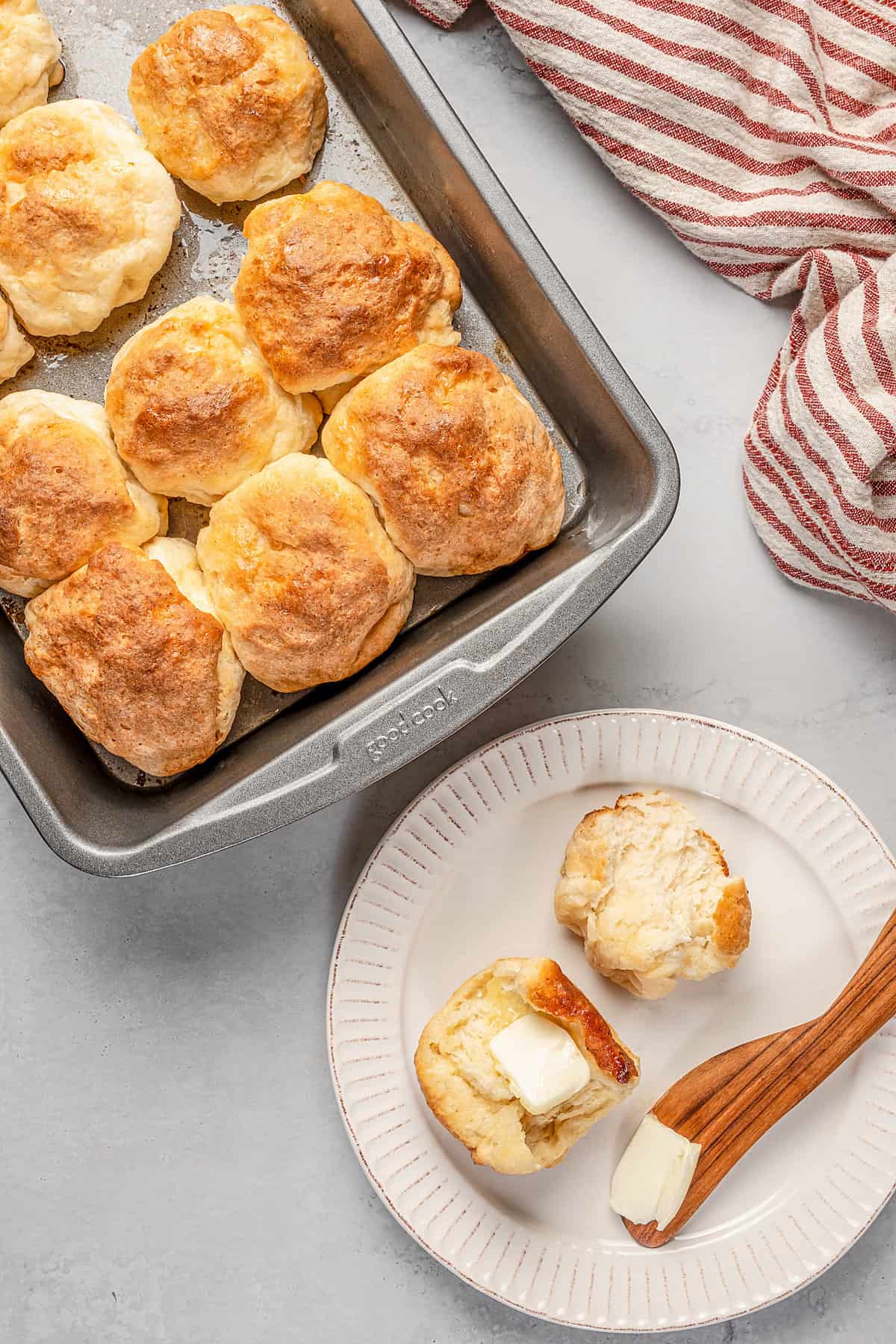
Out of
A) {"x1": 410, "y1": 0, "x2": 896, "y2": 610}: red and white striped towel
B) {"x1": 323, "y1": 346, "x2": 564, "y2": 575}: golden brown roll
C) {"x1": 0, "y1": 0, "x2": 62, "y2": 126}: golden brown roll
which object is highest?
{"x1": 410, "y1": 0, "x2": 896, "y2": 610}: red and white striped towel

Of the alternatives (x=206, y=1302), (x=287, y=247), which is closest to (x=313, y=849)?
(x=206, y=1302)

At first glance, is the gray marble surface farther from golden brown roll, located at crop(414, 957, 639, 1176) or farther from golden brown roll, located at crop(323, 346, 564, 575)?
golden brown roll, located at crop(323, 346, 564, 575)

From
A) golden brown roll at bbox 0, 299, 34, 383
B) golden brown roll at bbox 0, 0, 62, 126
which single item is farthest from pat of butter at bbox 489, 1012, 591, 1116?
golden brown roll at bbox 0, 0, 62, 126

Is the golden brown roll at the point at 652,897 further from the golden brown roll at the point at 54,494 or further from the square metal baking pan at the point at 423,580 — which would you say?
the golden brown roll at the point at 54,494

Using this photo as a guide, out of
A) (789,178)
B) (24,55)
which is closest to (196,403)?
(24,55)

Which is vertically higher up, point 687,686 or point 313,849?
point 687,686

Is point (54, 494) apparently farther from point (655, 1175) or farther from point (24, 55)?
point (655, 1175)

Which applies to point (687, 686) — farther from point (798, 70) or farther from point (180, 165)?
point (180, 165)
